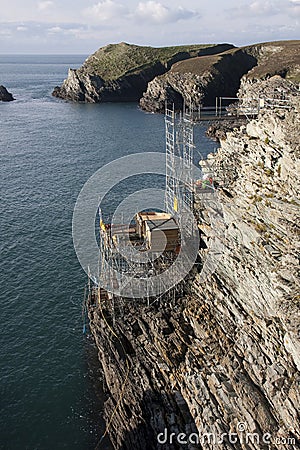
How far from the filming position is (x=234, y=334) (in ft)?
96.3

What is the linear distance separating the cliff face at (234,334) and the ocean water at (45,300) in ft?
9.82

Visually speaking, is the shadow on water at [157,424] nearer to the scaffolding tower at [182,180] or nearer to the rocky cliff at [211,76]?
the scaffolding tower at [182,180]

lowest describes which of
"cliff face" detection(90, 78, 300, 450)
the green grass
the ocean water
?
the ocean water

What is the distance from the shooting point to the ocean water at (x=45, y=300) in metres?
33.2

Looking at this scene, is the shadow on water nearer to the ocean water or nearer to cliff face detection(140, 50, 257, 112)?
the ocean water

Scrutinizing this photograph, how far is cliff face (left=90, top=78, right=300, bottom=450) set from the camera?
2402cm

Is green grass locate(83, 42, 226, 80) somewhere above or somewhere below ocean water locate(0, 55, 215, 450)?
above

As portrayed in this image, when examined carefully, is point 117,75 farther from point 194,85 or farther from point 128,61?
point 194,85

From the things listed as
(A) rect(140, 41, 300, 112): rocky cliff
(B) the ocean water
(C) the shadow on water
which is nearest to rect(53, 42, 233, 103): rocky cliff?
(A) rect(140, 41, 300, 112): rocky cliff

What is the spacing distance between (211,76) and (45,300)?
127 metres

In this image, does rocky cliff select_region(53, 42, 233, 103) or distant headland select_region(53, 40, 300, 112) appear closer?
distant headland select_region(53, 40, 300, 112)

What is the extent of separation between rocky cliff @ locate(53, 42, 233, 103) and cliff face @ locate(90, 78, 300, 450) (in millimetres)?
142255

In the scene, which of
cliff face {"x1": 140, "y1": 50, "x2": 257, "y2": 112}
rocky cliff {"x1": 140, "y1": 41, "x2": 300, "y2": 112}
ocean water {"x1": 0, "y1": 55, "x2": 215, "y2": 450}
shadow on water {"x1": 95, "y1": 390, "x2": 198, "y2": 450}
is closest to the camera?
shadow on water {"x1": 95, "y1": 390, "x2": 198, "y2": 450}

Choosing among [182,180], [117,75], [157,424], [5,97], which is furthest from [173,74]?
[157,424]
